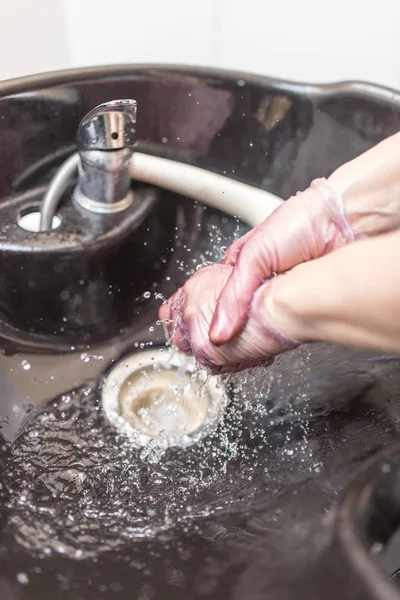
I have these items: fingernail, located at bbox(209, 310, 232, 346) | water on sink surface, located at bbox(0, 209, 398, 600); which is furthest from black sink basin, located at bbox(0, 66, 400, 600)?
fingernail, located at bbox(209, 310, 232, 346)

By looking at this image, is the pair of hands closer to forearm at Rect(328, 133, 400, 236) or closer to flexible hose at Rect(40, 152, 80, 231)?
forearm at Rect(328, 133, 400, 236)

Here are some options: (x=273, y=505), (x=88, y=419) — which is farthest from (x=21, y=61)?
(x=273, y=505)

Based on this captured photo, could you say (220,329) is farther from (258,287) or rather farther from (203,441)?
(203,441)

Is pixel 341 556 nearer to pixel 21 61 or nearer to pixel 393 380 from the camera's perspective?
pixel 393 380

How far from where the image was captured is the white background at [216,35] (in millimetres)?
599

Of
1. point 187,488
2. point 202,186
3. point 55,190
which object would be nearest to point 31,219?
point 55,190

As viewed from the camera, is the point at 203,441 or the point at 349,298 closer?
the point at 349,298

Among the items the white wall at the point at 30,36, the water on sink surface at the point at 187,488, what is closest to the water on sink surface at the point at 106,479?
the water on sink surface at the point at 187,488

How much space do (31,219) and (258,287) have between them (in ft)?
0.77

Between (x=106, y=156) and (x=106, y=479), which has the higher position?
(x=106, y=156)

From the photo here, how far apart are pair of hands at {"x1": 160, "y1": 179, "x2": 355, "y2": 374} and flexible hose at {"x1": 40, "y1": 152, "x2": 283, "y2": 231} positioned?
0.37ft

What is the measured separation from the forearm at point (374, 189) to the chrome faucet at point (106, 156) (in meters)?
0.18

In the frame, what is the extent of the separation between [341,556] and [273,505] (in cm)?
14

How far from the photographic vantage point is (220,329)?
14.1 inches
